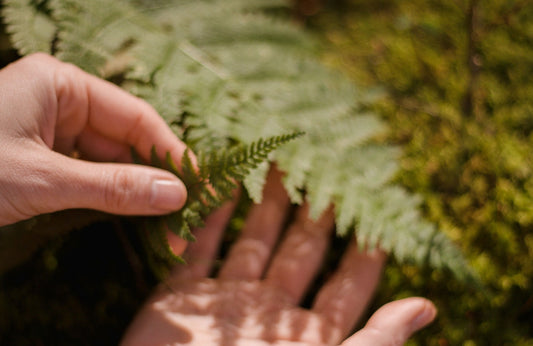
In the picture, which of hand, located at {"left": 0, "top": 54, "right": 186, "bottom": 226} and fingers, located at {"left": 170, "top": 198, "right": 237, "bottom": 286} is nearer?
hand, located at {"left": 0, "top": 54, "right": 186, "bottom": 226}

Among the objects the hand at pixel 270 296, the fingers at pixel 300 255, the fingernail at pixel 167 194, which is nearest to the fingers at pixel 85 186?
the fingernail at pixel 167 194

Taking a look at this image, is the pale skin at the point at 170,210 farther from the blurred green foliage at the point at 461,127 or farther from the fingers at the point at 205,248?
the blurred green foliage at the point at 461,127

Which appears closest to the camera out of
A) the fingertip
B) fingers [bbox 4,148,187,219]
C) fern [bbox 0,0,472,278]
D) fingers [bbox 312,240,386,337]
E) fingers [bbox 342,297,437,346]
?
fingers [bbox 4,148,187,219]

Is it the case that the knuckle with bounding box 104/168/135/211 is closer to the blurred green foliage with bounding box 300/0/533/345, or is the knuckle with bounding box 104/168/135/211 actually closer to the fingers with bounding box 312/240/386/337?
the fingers with bounding box 312/240/386/337

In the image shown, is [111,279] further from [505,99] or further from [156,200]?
[505,99]

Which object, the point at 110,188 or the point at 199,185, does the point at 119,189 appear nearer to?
the point at 110,188

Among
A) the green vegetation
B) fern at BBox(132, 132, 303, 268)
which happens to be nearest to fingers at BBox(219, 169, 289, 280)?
the green vegetation
